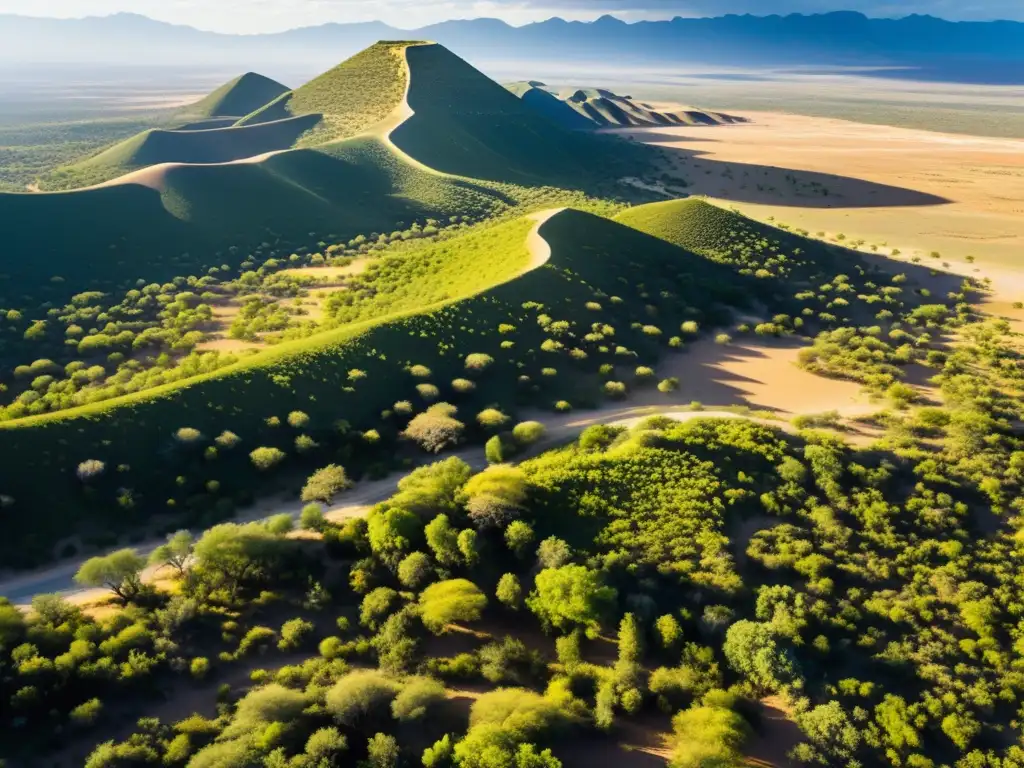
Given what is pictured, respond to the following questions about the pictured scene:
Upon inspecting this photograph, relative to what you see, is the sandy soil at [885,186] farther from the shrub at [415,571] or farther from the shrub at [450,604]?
the shrub at [415,571]

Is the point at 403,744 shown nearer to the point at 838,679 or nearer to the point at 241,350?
the point at 838,679

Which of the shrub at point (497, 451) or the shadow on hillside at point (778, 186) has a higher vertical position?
the shadow on hillside at point (778, 186)

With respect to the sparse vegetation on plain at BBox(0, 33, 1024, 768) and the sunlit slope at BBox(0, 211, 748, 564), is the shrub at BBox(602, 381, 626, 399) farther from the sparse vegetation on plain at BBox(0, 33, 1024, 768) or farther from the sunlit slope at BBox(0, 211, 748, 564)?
the sunlit slope at BBox(0, 211, 748, 564)

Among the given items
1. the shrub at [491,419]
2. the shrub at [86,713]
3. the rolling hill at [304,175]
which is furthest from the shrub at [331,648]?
the rolling hill at [304,175]

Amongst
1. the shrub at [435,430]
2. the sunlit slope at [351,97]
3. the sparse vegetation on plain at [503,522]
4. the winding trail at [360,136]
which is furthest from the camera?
the sunlit slope at [351,97]

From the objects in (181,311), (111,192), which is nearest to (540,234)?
(181,311)

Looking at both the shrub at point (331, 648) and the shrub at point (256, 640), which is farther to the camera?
the shrub at point (256, 640)

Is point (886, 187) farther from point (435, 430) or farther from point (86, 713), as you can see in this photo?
point (86, 713)
